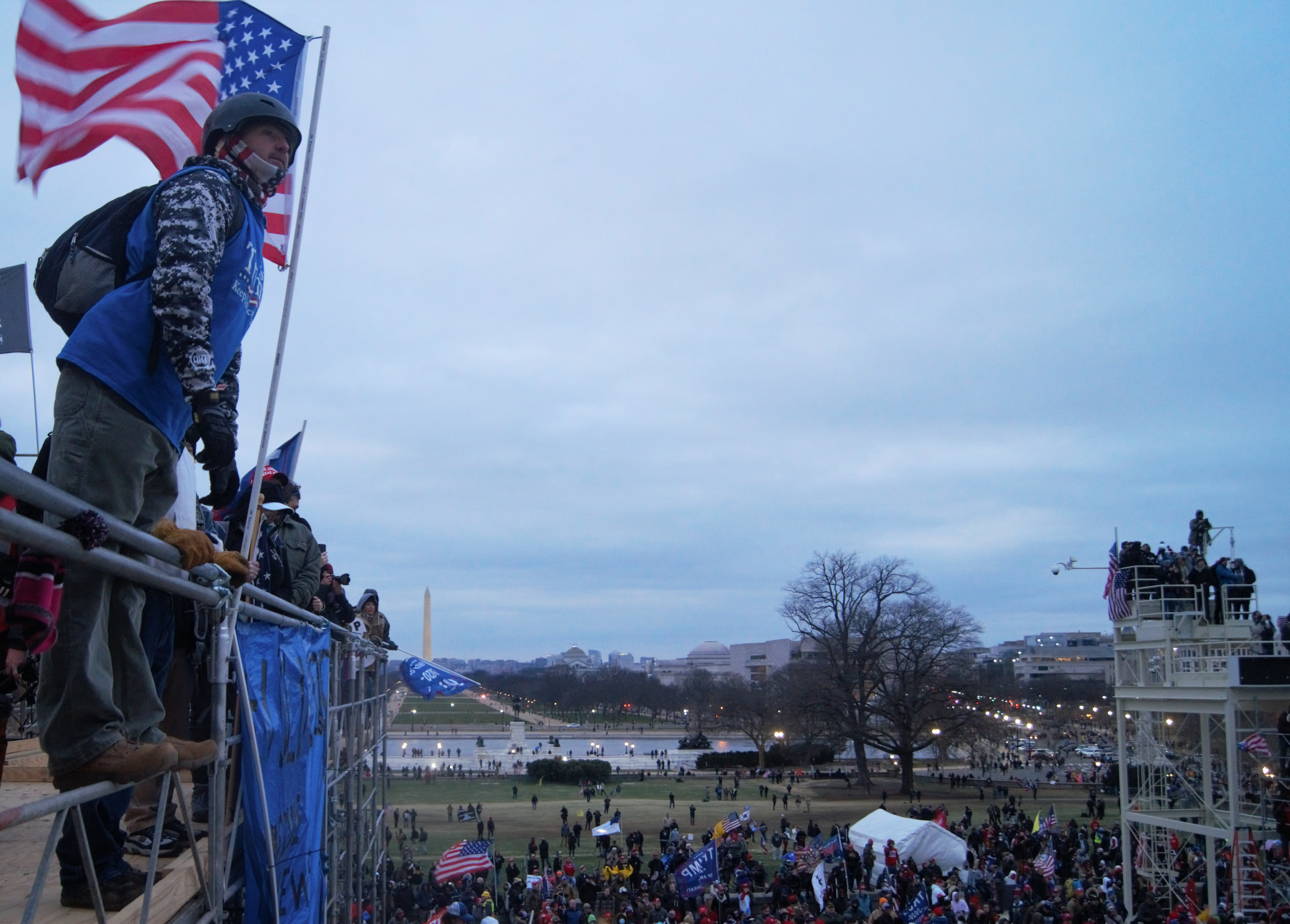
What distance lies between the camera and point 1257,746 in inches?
607

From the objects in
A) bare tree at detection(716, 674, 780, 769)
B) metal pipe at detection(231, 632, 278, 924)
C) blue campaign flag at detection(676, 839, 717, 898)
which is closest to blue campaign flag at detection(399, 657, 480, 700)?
blue campaign flag at detection(676, 839, 717, 898)

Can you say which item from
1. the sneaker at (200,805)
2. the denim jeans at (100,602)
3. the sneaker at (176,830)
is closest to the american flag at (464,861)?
the sneaker at (200,805)

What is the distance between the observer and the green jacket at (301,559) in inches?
264

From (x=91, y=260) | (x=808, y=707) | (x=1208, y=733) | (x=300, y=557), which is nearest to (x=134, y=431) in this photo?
(x=91, y=260)

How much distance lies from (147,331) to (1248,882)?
56.5 ft

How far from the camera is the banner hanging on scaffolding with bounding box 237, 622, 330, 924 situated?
11.6 feet

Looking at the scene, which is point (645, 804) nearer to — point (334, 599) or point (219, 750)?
point (334, 599)

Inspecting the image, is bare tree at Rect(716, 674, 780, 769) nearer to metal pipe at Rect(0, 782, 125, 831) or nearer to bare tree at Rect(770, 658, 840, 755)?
bare tree at Rect(770, 658, 840, 755)

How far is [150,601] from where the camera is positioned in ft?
11.1

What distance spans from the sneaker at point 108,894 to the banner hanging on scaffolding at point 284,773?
0.47 m

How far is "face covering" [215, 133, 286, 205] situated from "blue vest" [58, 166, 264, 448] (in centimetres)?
24

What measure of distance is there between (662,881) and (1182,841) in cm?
1505

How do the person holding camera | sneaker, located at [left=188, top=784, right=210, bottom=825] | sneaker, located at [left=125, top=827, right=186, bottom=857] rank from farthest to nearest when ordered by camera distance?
the person holding camera → sneaker, located at [left=188, top=784, right=210, bottom=825] → sneaker, located at [left=125, top=827, right=186, bottom=857]

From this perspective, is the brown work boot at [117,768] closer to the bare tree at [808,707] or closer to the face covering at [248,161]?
the face covering at [248,161]
